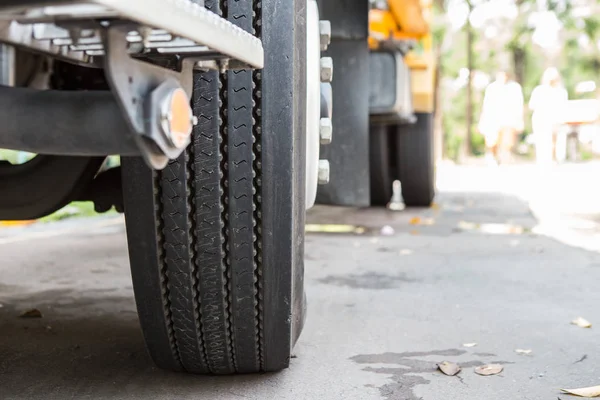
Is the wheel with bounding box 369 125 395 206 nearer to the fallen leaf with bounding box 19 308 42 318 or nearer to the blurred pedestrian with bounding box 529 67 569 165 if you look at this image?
the fallen leaf with bounding box 19 308 42 318

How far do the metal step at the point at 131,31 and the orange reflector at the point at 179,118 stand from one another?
91 millimetres

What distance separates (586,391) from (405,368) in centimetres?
49

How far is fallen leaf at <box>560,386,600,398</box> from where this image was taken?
2023 mm

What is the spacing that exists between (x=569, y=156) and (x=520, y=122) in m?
12.1

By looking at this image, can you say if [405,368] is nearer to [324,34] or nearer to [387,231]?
[324,34]

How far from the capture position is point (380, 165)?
6.89 metres

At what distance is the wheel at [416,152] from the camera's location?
6.93 metres

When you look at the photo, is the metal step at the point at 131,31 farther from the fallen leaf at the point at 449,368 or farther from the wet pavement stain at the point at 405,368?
the fallen leaf at the point at 449,368

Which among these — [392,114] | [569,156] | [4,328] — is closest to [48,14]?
[4,328]

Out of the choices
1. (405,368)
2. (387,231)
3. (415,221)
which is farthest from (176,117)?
(415,221)

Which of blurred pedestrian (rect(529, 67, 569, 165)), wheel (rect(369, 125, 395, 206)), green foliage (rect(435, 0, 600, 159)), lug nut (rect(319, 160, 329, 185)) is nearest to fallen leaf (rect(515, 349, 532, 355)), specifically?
lug nut (rect(319, 160, 329, 185))

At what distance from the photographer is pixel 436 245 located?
4961 millimetres

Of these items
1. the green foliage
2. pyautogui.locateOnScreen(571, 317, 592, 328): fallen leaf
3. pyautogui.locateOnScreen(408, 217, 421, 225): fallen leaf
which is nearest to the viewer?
pyautogui.locateOnScreen(571, 317, 592, 328): fallen leaf

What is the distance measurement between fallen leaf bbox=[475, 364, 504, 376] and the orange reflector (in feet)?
4.17
